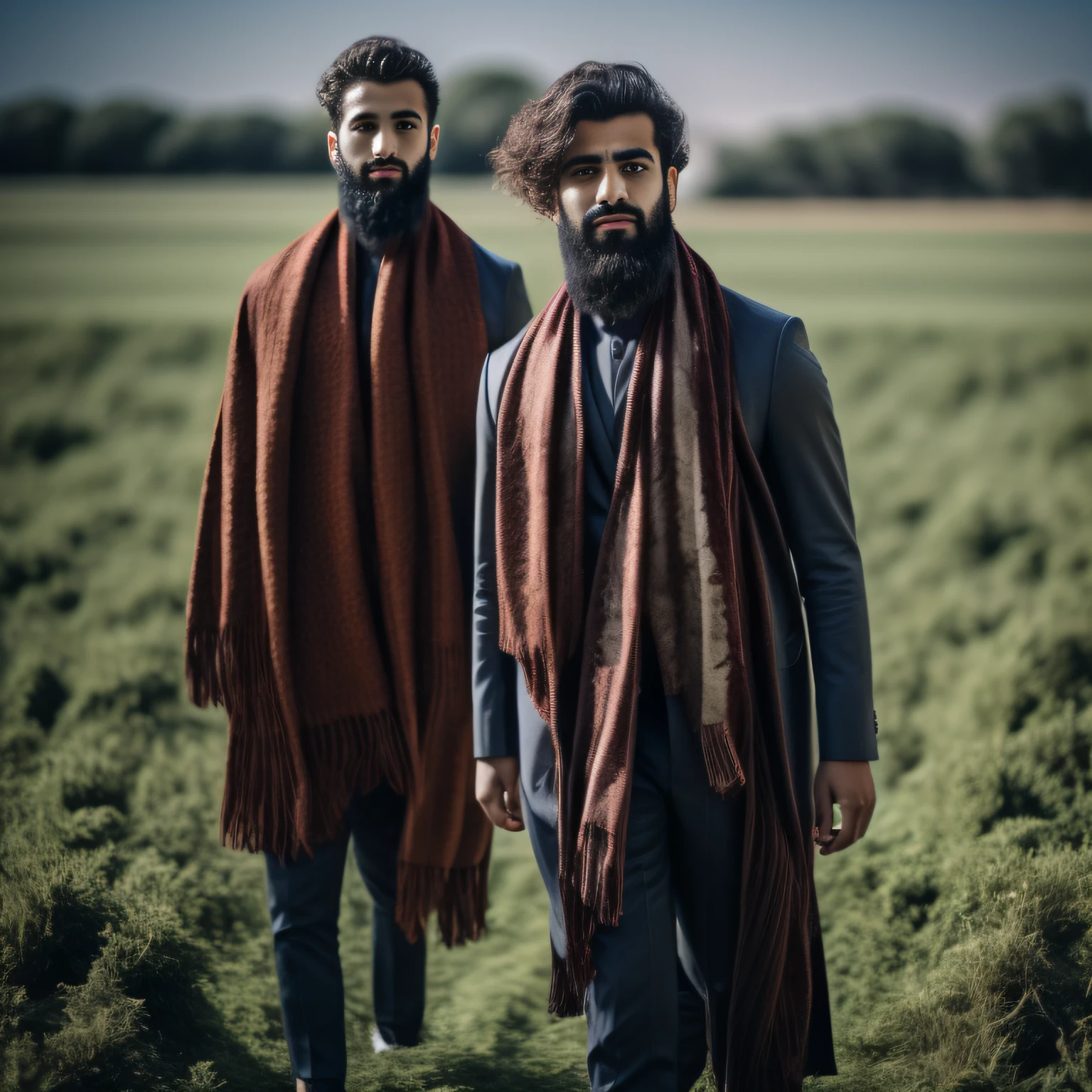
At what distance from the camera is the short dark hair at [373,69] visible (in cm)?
252

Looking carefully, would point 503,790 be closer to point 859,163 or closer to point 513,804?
point 513,804

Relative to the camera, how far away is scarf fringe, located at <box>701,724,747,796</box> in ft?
6.50

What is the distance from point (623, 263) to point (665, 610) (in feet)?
1.83

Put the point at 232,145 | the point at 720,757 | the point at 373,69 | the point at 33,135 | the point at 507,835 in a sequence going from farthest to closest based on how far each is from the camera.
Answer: the point at 232,145
the point at 33,135
the point at 507,835
the point at 373,69
the point at 720,757

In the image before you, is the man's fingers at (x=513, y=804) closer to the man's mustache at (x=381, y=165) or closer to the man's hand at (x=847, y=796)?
the man's hand at (x=847, y=796)

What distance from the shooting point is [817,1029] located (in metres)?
2.31

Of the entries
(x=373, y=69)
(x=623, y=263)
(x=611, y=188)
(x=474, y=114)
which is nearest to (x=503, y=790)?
(x=623, y=263)

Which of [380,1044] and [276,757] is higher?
[276,757]

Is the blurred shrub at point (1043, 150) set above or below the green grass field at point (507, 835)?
above

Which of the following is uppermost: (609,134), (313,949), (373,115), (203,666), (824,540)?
(373,115)

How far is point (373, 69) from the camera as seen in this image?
8.26ft

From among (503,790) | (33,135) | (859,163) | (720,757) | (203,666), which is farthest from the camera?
(859,163)

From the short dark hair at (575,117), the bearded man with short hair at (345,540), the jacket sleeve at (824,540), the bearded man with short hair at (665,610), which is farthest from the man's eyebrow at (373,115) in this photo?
the jacket sleeve at (824,540)

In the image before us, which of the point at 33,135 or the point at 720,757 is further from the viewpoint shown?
the point at 33,135
